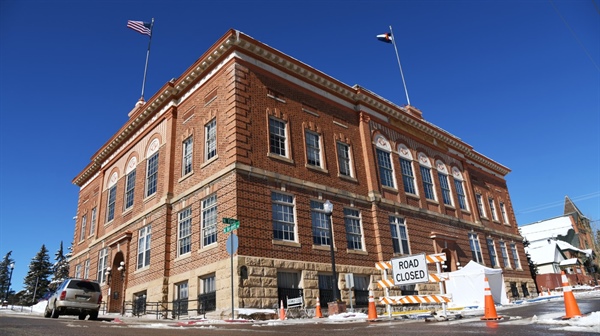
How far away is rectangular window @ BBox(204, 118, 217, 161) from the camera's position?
21.2 m

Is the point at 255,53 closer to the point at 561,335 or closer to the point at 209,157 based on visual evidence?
the point at 209,157

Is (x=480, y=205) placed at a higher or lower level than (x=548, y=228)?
lower

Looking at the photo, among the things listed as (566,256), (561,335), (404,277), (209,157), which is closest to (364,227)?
(209,157)

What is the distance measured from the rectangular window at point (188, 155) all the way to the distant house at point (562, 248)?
39.4 metres

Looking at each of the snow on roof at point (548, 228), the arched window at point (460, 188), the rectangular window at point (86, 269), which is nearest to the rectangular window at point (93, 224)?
the rectangular window at point (86, 269)

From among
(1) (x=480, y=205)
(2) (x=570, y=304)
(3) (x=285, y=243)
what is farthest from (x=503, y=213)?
(2) (x=570, y=304)

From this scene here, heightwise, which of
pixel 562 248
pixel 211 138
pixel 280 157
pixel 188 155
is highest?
pixel 211 138

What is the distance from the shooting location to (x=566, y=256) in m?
63.9

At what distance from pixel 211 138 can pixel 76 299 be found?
9.37 meters

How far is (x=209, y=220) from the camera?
1988 cm

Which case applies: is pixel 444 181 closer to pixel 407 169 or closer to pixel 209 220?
pixel 407 169

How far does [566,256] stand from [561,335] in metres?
69.6

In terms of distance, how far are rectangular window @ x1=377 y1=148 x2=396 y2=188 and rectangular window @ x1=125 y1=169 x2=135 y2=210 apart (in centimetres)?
1609

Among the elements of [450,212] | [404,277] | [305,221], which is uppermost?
[450,212]
